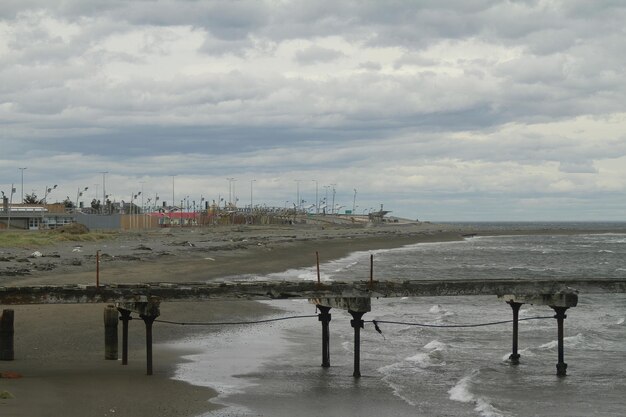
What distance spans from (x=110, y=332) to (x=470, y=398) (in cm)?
757

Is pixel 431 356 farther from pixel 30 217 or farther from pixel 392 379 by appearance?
pixel 30 217

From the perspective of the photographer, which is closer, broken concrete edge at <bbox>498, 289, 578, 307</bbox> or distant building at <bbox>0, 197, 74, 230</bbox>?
broken concrete edge at <bbox>498, 289, 578, 307</bbox>

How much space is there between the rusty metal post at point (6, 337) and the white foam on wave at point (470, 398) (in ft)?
29.4

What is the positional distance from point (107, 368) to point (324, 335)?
4.60 m

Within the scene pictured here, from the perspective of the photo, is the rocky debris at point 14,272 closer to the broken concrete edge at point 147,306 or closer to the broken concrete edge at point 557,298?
the broken concrete edge at point 147,306

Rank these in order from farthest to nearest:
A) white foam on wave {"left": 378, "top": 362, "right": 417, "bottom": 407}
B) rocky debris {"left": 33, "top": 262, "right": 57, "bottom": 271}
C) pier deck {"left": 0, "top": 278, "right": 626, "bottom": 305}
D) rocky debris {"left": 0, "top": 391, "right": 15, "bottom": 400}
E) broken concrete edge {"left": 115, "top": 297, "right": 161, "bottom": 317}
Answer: rocky debris {"left": 33, "top": 262, "right": 57, "bottom": 271}, broken concrete edge {"left": 115, "top": 297, "right": 161, "bottom": 317}, pier deck {"left": 0, "top": 278, "right": 626, "bottom": 305}, white foam on wave {"left": 378, "top": 362, "right": 417, "bottom": 407}, rocky debris {"left": 0, "top": 391, "right": 15, "bottom": 400}

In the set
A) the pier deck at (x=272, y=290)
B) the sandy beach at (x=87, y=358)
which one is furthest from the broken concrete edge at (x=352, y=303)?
the sandy beach at (x=87, y=358)

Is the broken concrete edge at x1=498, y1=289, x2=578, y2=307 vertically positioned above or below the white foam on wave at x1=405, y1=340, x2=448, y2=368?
above

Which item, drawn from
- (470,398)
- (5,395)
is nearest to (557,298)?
(470,398)

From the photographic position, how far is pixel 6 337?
16594 mm

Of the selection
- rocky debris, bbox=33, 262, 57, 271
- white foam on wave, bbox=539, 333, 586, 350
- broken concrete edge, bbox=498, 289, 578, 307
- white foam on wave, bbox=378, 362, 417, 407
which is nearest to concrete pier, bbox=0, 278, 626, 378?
broken concrete edge, bbox=498, 289, 578, 307

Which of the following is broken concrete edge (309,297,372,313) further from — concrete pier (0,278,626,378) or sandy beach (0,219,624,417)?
sandy beach (0,219,624,417)

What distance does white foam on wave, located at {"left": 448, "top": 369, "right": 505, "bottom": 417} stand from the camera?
14.1m

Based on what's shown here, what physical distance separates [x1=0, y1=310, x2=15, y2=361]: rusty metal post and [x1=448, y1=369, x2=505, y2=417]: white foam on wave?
353 inches
